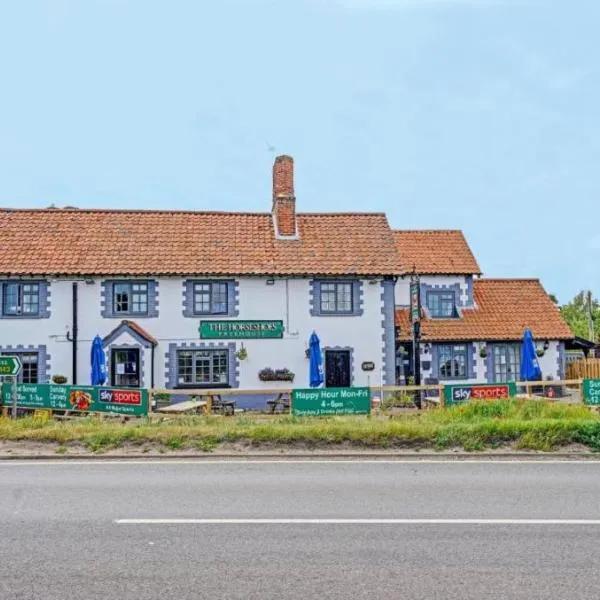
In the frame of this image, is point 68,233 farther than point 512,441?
Yes

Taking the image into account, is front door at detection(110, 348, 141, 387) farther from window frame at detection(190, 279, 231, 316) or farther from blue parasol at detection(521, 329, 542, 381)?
blue parasol at detection(521, 329, 542, 381)

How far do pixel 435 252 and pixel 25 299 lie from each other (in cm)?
1839

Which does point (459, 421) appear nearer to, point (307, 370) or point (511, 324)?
point (307, 370)

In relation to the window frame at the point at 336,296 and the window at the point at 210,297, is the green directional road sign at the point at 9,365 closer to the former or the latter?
the window at the point at 210,297

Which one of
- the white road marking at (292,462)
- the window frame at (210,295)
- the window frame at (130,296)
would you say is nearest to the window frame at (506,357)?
the window frame at (210,295)

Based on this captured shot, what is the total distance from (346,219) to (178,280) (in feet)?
26.9

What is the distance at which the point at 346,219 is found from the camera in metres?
26.8

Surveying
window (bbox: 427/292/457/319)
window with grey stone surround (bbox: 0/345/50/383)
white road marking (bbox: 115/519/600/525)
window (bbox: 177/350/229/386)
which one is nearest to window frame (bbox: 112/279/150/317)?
window (bbox: 177/350/229/386)

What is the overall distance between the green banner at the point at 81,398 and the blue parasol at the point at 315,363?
7425mm

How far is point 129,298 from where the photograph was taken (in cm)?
2311

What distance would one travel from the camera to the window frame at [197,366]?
75.1ft

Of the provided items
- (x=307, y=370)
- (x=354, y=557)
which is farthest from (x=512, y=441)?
(x=307, y=370)

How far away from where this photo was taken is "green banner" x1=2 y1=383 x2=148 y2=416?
Answer: 49.4 ft

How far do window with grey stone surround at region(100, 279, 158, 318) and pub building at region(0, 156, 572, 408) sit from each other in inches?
1.5
